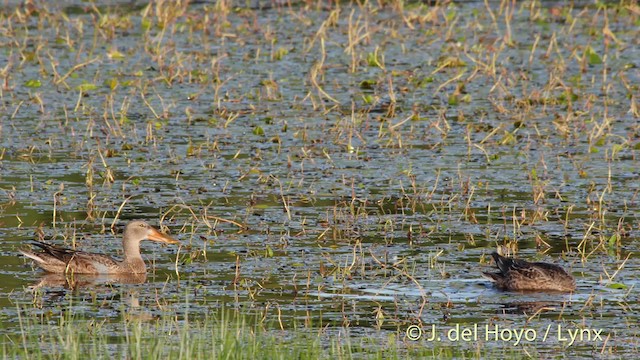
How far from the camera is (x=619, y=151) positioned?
51.4ft

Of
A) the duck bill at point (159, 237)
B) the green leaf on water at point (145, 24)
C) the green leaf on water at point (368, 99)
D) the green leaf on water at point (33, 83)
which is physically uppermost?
the green leaf on water at point (145, 24)

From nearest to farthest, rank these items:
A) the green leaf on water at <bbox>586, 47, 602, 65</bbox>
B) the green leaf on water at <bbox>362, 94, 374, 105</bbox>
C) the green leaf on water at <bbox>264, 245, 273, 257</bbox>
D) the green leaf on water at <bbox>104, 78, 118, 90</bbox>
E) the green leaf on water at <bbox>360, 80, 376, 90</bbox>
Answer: the green leaf on water at <bbox>264, 245, 273, 257</bbox> → the green leaf on water at <bbox>362, 94, 374, 105</bbox> → the green leaf on water at <bbox>104, 78, 118, 90</bbox> → the green leaf on water at <bbox>360, 80, 376, 90</bbox> → the green leaf on water at <bbox>586, 47, 602, 65</bbox>

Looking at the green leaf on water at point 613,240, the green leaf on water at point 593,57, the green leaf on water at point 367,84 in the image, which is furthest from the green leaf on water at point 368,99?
the green leaf on water at point 613,240

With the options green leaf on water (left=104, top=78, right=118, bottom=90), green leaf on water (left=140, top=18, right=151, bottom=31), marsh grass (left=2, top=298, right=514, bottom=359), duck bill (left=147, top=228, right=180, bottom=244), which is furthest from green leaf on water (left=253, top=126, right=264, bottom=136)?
marsh grass (left=2, top=298, right=514, bottom=359)

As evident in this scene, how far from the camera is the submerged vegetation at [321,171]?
394 inches

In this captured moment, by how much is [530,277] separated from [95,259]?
3.27 metres

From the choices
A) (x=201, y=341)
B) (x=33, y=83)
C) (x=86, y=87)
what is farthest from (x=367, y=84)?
(x=201, y=341)

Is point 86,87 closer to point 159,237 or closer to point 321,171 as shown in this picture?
point 321,171

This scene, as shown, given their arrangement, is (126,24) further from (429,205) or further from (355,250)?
(355,250)

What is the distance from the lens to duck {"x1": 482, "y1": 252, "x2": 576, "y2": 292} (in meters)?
10.9

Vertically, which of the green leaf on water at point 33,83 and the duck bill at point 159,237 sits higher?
the green leaf on water at point 33,83

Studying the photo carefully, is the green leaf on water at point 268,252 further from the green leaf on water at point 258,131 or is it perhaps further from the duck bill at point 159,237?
the green leaf on water at point 258,131

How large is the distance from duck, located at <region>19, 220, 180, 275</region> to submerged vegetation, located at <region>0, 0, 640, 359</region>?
114mm

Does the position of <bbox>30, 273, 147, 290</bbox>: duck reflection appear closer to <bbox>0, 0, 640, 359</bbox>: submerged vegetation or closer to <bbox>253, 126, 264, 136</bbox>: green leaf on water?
<bbox>0, 0, 640, 359</bbox>: submerged vegetation
